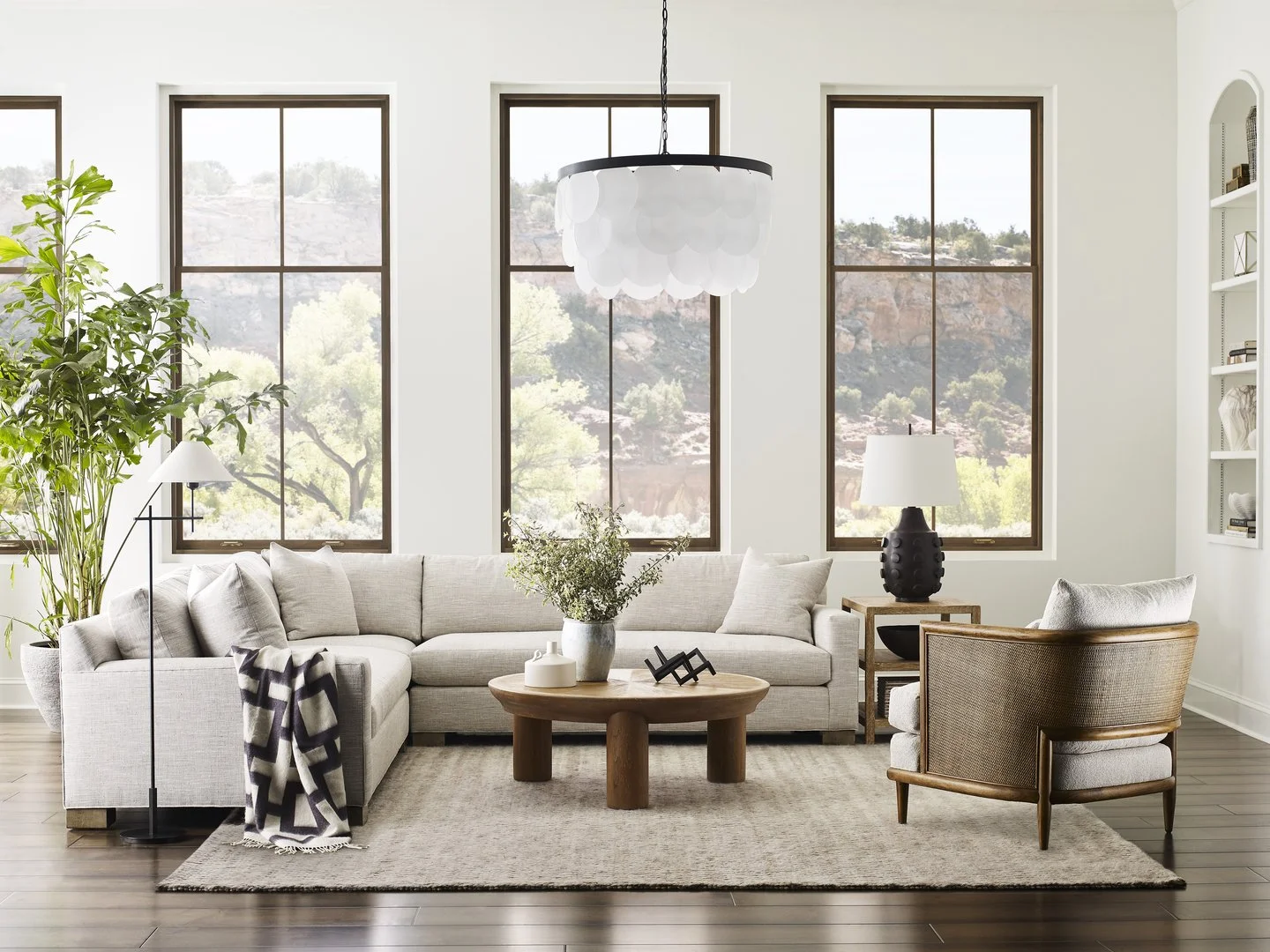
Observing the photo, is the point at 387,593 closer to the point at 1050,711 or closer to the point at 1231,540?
the point at 1050,711

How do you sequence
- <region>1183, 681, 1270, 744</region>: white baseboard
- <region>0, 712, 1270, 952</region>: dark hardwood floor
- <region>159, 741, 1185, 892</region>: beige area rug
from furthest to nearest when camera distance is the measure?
<region>1183, 681, 1270, 744</region>: white baseboard < <region>159, 741, 1185, 892</region>: beige area rug < <region>0, 712, 1270, 952</region>: dark hardwood floor

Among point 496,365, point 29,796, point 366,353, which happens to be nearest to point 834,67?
point 496,365

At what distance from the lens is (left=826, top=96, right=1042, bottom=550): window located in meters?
6.91

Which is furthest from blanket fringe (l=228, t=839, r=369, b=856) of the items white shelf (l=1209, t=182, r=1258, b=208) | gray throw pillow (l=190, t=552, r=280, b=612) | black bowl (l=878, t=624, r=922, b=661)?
white shelf (l=1209, t=182, r=1258, b=208)

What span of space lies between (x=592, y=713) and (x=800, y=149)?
11.8 ft

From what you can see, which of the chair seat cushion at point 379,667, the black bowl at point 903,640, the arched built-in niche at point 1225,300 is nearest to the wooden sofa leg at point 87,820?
the chair seat cushion at point 379,667

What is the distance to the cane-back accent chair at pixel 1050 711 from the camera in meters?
3.80

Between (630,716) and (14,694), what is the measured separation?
154 inches

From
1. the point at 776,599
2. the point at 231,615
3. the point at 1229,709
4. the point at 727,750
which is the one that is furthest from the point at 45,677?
the point at 1229,709

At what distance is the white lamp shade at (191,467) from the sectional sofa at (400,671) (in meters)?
0.45

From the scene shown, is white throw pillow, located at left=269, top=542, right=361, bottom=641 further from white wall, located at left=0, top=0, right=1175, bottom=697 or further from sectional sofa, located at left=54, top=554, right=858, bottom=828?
white wall, located at left=0, top=0, right=1175, bottom=697

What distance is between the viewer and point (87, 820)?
4.28 m

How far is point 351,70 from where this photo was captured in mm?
→ 6684

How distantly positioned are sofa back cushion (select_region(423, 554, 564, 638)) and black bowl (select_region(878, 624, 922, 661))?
1.58m
